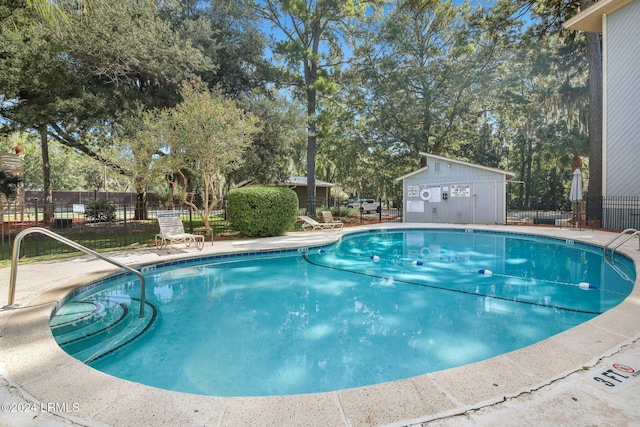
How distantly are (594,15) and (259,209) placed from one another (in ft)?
46.6

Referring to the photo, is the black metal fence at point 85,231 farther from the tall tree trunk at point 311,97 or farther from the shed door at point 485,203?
the shed door at point 485,203

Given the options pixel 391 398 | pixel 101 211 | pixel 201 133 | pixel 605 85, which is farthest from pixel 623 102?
pixel 101 211

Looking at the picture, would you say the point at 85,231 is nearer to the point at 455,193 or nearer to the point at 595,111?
the point at 455,193

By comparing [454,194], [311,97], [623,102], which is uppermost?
[311,97]

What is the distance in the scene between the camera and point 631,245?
27.8 ft

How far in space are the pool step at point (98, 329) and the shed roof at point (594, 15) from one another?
1641 centimetres

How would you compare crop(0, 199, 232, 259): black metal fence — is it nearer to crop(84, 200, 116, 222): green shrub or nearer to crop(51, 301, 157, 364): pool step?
crop(84, 200, 116, 222): green shrub

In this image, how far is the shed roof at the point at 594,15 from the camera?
1107cm

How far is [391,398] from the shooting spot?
208cm

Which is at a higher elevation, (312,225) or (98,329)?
(312,225)

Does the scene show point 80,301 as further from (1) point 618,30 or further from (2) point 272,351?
(1) point 618,30

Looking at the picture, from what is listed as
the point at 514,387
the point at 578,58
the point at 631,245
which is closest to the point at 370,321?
the point at 514,387

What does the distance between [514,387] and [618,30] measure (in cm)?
1525

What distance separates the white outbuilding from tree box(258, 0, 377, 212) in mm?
5672
